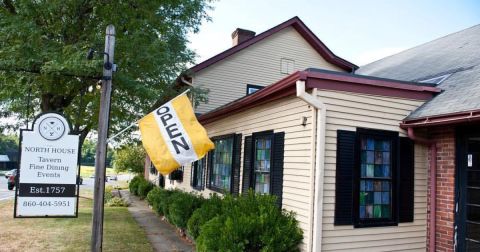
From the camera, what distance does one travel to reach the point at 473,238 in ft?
21.0

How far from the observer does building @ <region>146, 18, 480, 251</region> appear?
635cm

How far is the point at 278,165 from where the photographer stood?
7.50m

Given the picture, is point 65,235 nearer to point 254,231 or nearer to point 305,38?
point 254,231

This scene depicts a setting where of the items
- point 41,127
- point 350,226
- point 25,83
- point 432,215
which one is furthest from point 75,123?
point 432,215

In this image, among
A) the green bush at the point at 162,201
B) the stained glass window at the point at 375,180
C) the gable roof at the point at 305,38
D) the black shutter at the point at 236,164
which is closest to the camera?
the stained glass window at the point at 375,180

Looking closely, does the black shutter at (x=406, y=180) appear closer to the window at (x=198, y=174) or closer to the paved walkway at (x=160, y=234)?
the paved walkway at (x=160, y=234)

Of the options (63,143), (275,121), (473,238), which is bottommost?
(473,238)

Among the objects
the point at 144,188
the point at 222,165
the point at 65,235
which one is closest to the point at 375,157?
the point at 222,165

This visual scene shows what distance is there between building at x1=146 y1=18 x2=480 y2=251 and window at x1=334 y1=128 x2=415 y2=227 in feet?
0.06

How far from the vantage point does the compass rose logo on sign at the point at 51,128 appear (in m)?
6.07

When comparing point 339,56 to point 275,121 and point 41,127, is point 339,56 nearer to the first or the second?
point 275,121

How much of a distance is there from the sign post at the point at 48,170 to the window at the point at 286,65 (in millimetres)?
11034

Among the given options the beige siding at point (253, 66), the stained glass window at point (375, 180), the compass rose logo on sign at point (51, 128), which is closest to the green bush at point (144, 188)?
the beige siding at point (253, 66)

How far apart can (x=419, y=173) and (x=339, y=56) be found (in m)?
10.5
